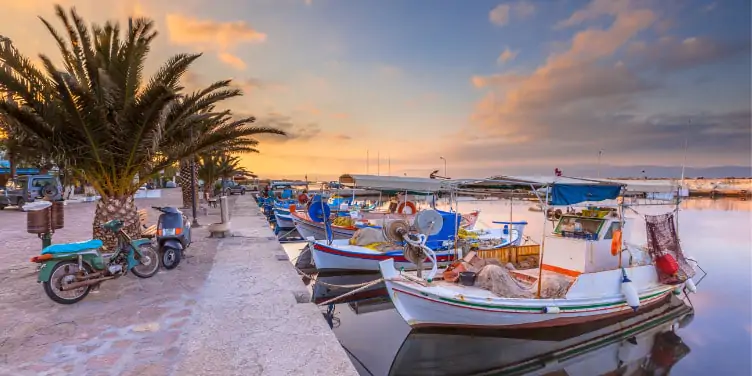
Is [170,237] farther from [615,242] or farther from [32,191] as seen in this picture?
[32,191]

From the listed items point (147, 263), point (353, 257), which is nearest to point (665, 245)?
point (353, 257)

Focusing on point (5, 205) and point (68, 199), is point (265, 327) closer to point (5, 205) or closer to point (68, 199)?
point (5, 205)

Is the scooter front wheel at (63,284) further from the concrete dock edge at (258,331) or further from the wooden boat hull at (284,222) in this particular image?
the wooden boat hull at (284,222)

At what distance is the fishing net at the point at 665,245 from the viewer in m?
9.49

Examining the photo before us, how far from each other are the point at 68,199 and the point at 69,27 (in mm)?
24576

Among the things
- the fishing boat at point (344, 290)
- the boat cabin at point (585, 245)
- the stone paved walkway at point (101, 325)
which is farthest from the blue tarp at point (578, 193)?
the stone paved walkway at point (101, 325)

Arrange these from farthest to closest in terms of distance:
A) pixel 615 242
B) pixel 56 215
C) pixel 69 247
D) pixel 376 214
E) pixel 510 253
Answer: pixel 376 214 → pixel 510 253 → pixel 615 242 → pixel 56 215 → pixel 69 247

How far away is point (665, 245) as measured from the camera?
972cm

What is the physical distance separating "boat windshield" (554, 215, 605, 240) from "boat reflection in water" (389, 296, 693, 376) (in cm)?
206

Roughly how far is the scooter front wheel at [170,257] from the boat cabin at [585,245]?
8.64 m

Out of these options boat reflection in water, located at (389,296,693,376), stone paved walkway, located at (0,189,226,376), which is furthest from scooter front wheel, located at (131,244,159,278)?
boat reflection in water, located at (389,296,693,376)

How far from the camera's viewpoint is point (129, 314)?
217 inches

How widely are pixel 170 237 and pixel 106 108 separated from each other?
310 centimetres

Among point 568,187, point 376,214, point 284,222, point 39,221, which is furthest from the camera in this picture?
point 284,222
